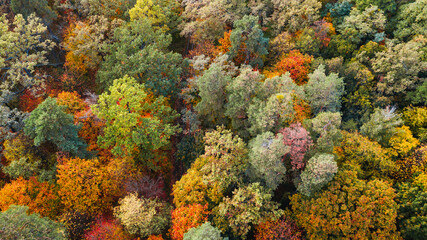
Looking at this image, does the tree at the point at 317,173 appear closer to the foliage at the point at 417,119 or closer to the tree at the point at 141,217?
the tree at the point at 141,217

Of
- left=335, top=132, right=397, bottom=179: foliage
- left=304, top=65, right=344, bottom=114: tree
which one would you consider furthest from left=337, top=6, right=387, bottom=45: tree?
left=335, top=132, right=397, bottom=179: foliage

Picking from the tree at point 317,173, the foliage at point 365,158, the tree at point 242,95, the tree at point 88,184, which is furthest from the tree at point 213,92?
the foliage at point 365,158

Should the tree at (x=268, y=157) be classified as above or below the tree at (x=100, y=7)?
below

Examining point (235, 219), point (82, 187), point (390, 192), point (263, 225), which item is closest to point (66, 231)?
point (82, 187)

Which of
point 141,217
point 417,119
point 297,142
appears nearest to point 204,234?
point 141,217

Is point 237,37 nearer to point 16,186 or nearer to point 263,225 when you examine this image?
point 263,225

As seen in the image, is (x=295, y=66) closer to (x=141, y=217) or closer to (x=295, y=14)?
(x=295, y=14)
